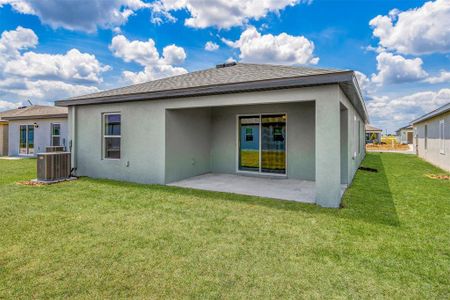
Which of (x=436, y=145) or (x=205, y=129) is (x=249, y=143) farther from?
(x=436, y=145)

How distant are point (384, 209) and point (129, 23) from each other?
13359 mm

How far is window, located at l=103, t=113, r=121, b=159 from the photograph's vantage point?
8812mm

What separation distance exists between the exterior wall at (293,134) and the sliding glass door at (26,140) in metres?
15.2

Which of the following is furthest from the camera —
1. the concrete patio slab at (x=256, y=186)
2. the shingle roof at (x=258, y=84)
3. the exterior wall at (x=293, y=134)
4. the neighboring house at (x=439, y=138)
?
the neighboring house at (x=439, y=138)

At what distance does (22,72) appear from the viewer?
1900 cm

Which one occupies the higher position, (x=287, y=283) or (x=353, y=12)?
(x=353, y=12)

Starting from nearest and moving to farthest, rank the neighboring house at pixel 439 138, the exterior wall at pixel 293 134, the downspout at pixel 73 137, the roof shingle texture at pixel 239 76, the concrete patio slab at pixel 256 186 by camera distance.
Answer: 1. the roof shingle texture at pixel 239 76
2. the concrete patio slab at pixel 256 186
3. the exterior wall at pixel 293 134
4. the downspout at pixel 73 137
5. the neighboring house at pixel 439 138

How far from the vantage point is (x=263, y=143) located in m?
9.18

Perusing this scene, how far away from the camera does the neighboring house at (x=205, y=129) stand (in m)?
6.80

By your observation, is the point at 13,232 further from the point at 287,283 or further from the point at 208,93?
the point at 208,93

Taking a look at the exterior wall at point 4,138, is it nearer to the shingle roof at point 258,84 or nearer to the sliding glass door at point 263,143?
the shingle roof at point 258,84

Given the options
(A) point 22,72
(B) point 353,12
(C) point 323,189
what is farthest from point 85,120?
(A) point 22,72

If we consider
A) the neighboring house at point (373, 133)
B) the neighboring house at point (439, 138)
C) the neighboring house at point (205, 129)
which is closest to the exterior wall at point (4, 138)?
the neighboring house at point (205, 129)

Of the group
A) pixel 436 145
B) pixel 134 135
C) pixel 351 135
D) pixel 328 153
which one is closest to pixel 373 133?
pixel 436 145
